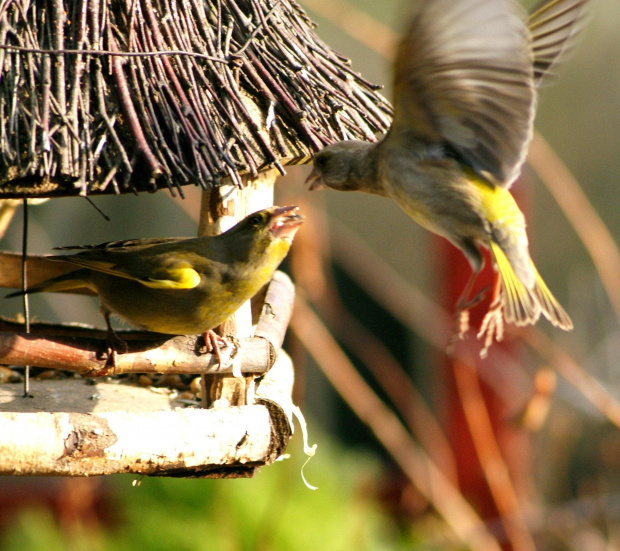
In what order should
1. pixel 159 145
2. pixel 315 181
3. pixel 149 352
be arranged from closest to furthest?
pixel 159 145
pixel 149 352
pixel 315 181

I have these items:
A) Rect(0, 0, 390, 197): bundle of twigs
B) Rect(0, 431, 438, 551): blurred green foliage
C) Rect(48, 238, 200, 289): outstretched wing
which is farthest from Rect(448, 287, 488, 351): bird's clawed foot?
Rect(0, 431, 438, 551): blurred green foliage

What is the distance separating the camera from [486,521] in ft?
21.5

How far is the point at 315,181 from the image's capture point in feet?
10.5

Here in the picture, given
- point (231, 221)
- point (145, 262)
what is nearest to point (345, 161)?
point (231, 221)

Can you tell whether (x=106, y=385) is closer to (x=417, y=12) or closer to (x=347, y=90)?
(x=347, y=90)

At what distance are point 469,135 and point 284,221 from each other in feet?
2.23

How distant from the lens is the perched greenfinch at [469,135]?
7.58ft

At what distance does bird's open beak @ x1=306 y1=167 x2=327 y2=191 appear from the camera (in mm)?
3121

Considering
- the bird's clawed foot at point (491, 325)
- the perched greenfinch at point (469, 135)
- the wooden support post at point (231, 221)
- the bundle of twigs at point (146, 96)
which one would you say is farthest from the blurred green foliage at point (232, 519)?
the bundle of twigs at point (146, 96)

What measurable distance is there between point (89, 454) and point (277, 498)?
2.27 metres

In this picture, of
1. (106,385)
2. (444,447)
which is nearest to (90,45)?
(106,385)

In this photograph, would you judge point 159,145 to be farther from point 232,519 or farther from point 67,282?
point 232,519

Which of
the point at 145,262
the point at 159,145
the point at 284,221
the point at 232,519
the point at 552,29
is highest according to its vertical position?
the point at 552,29

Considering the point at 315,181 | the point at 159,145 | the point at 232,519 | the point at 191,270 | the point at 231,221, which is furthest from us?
the point at 232,519
